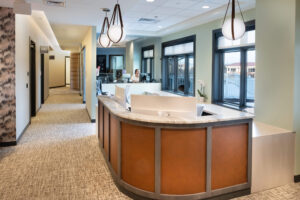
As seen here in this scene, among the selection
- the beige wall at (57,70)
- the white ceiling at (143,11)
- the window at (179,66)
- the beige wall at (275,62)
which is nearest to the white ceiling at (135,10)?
the white ceiling at (143,11)

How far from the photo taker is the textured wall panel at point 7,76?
4.80 meters

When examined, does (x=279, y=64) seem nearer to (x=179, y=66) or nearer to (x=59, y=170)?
(x=59, y=170)

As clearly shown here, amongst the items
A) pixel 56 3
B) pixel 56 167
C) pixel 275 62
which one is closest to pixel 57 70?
pixel 56 3

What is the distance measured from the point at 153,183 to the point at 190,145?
600mm

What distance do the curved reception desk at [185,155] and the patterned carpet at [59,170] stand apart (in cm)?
35

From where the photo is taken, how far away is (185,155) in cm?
278

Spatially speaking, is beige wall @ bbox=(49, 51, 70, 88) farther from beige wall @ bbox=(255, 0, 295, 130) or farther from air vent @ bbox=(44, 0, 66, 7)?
beige wall @ bbox=(255, 0, 295, 130)

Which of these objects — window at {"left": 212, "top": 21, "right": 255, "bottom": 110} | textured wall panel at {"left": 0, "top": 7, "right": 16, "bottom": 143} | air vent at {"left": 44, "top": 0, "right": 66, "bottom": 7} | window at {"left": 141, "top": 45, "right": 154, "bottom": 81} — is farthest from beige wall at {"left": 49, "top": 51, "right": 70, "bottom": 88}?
window at {"left": 212, "top": 21, "right": 255, "bottom": 110}

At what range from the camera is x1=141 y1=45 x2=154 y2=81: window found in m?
10.5

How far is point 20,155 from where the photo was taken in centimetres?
452

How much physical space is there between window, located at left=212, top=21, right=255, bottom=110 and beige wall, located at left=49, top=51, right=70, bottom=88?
50.8ft

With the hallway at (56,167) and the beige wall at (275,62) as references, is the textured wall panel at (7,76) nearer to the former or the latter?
the hallway at (56,167)

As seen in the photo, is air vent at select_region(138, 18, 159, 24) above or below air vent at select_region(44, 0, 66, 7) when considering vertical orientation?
above

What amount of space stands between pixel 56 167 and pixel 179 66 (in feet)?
18.2
